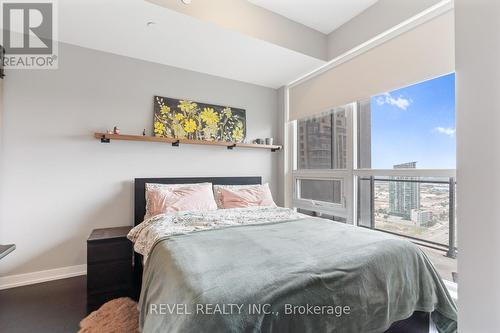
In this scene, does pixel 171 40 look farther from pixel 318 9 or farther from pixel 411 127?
pixel 411 127

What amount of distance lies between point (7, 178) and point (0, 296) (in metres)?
1.07

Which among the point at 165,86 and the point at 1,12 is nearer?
the point at 1,12

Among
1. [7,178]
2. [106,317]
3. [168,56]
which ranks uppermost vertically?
[168,56]

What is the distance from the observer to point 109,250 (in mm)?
2174

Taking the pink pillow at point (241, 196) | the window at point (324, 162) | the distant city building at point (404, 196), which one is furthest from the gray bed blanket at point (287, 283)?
Result: the window at point (324, 162)

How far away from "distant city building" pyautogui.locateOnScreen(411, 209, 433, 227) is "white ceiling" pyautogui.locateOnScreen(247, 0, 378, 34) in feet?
6.91

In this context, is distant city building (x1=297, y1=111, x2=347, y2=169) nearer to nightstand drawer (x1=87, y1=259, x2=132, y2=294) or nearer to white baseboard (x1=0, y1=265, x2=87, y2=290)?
nightstand drawer (x1=87, y1=259, x2=132, y2=294)

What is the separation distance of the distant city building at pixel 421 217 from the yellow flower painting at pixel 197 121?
2248 mm

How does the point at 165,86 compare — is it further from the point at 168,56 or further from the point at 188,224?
the point at 188,224

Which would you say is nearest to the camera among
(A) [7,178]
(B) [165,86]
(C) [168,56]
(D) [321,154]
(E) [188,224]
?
(E) [188,224]

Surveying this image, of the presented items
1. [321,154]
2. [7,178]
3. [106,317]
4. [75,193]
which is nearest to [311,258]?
[106,317]

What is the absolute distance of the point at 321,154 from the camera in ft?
10.8

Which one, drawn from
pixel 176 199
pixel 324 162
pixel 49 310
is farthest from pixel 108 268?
pixel 324 162

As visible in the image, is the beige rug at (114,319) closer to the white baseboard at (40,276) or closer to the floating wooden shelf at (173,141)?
the white baseboard at (40,276)
